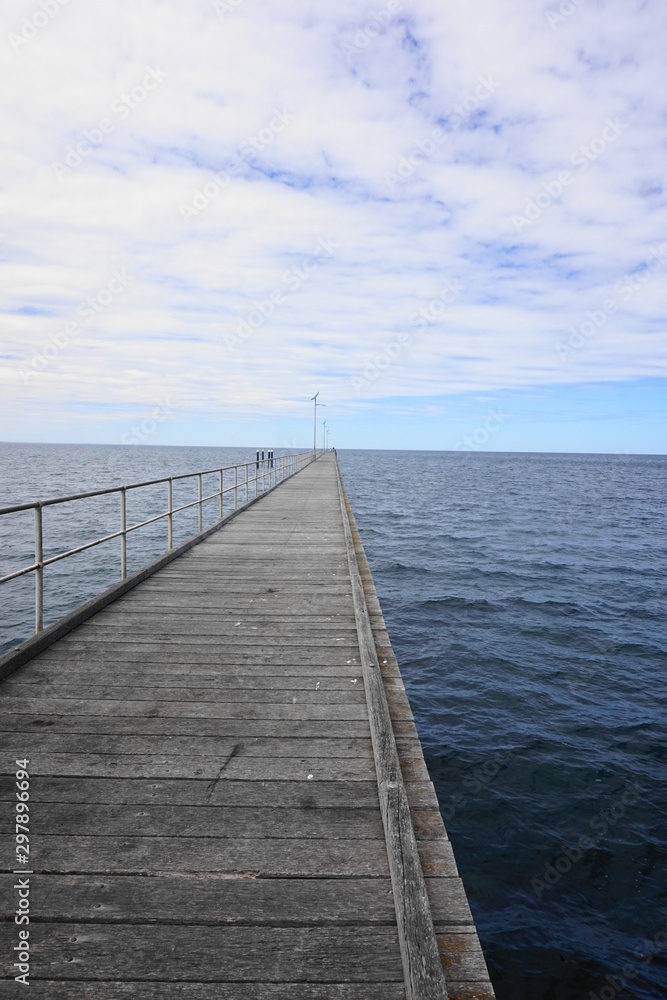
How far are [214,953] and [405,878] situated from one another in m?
0.68

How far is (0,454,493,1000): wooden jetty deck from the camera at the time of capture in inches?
75.7

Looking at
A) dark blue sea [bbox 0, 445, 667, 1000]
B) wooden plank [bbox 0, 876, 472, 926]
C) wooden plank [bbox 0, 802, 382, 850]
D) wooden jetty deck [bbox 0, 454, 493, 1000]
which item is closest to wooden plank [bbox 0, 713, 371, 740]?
wooden jetty deck [bbox 0, 454, 493, 1000]

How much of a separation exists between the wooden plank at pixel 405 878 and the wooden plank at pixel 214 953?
0.13 meters

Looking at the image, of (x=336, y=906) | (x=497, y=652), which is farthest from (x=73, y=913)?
(x=497, y=652)

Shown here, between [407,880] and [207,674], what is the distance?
243 cm

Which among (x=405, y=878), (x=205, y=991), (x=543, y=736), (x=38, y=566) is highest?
(x=38, y=566)

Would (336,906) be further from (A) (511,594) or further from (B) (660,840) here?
(A) (511,594)

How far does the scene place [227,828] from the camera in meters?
2.59

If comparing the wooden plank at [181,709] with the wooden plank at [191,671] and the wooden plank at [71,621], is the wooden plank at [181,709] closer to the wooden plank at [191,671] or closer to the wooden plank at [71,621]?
the wooden plank at [191,671]

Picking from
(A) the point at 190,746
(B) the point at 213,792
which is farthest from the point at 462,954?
(A) the point at 190,746

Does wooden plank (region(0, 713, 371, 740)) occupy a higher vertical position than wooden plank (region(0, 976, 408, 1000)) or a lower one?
higher

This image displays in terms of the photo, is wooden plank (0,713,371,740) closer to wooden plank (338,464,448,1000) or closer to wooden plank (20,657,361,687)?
wooden plank (338,464,448,1000)

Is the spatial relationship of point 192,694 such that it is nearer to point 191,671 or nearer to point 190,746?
point 191,671

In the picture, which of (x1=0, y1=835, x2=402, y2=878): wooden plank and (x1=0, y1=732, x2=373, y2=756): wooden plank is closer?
(x1=0, y1=835, x2=402, y2=878): wooden plank
